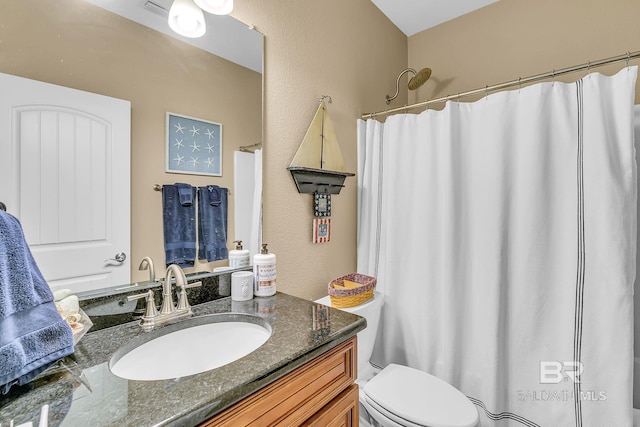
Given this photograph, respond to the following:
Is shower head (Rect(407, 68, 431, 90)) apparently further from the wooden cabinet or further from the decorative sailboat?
the wooden cabinet

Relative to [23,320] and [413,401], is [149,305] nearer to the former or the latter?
[23,320]

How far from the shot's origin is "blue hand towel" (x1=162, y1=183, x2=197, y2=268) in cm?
104

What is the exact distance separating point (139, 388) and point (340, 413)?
54cm

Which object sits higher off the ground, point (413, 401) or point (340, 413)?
point (340, 413)

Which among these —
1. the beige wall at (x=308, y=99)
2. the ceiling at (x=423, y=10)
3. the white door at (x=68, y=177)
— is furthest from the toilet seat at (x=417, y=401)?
the ceiling at (x=423, y=10)

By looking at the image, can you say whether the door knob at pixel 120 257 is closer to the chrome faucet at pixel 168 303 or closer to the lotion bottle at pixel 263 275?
the chrome faucet at pixel 168 303

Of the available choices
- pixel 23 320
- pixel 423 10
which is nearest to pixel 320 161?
pixel 23 320

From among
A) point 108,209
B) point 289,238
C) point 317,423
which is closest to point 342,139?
point 289,238

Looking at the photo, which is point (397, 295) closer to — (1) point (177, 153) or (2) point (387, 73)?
(1) point (177, 153)

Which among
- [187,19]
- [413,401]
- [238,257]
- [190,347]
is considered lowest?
[413,401]

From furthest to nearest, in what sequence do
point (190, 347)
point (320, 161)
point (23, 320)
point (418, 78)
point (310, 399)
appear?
1. point (418, 78)
2. point (320, 161)
3. point (190, 347)
4. point (310, 399)
5. point (23, 320)

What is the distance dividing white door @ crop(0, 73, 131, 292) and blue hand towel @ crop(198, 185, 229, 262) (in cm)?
25

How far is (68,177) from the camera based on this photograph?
2.71ft

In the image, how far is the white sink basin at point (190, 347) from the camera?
2.56 feet
